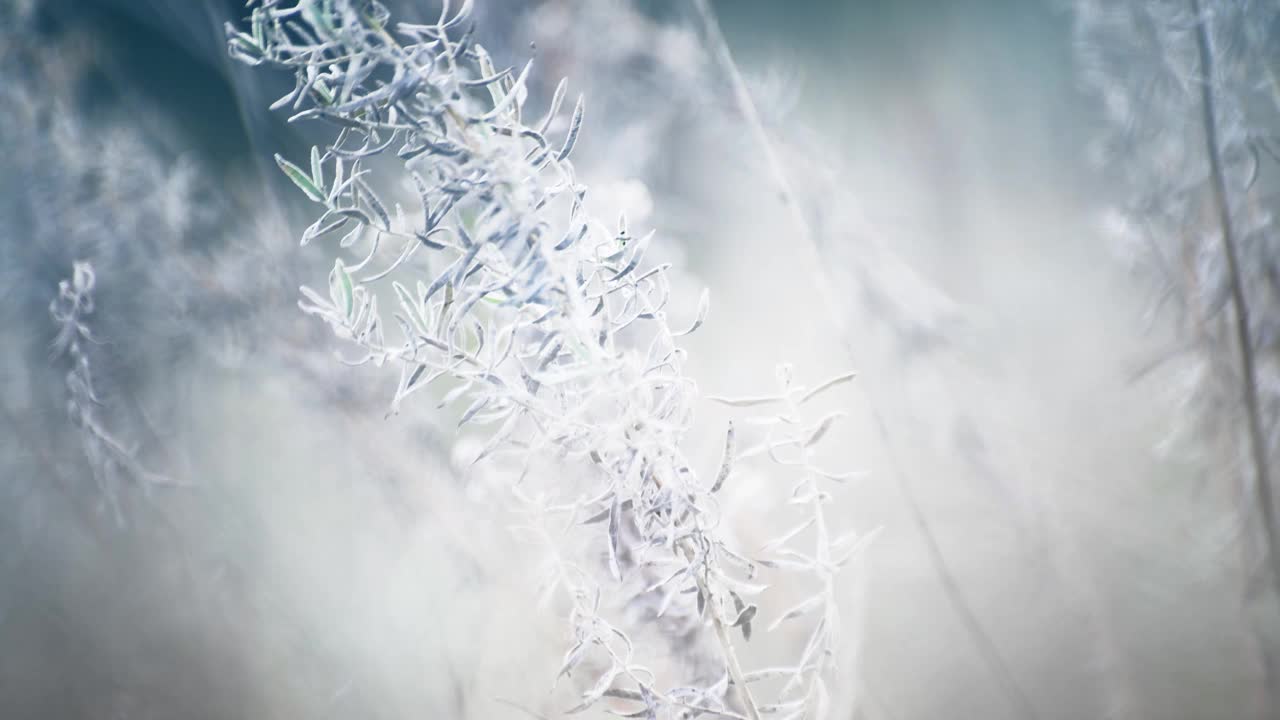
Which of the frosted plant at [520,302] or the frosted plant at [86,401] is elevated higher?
the frosted plant at [520,302]

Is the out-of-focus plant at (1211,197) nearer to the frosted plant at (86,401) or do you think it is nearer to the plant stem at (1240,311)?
the plant stem at (1240,311)

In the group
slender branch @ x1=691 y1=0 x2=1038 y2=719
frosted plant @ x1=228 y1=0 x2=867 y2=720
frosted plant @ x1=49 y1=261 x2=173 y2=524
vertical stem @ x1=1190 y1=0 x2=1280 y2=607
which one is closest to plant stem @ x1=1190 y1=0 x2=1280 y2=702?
vertical stem @ x1=1190 y1=0 x2=1280 y2=607

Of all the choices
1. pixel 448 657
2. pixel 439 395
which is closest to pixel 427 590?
pixel 448 657

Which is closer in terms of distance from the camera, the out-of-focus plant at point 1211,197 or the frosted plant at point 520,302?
the frosted plant at point 520,302

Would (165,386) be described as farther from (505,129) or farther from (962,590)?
(962,590)

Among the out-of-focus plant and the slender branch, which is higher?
the out-of-focus plant

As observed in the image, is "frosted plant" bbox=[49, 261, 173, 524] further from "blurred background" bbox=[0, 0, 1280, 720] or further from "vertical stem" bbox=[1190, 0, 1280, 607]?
"vertical stem" bbox=[1190, 0, 1280, 607]

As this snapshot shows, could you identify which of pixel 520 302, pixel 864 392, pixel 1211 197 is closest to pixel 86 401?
pixel 520 302

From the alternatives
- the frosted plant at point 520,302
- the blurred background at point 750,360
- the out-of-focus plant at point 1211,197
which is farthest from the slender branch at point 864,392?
the frosted plant at point 520,302
